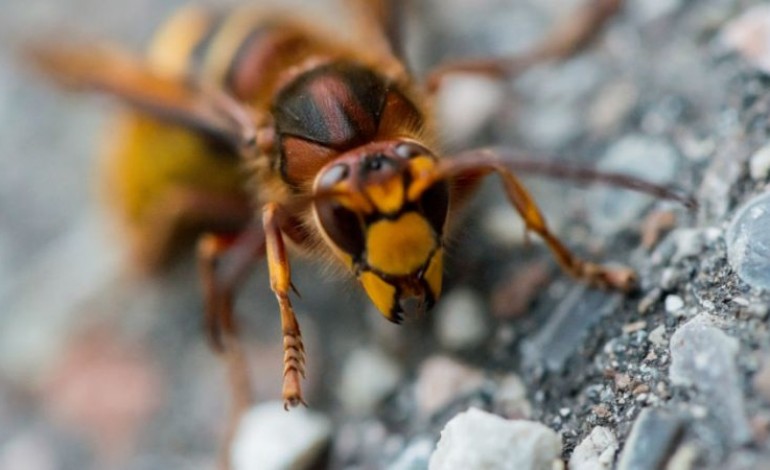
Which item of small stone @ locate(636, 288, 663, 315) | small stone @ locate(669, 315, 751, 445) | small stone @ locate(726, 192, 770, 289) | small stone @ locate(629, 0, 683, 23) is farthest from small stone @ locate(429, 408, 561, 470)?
small stone @ locate(629, 0, 683, 23)

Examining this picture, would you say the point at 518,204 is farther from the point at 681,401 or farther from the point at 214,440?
the point at 214,440

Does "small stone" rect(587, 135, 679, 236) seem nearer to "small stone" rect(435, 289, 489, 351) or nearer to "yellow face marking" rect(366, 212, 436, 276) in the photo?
"small stone" rect(435, 289, 489, 351)

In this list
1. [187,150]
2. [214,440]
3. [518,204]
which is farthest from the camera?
[187,150]

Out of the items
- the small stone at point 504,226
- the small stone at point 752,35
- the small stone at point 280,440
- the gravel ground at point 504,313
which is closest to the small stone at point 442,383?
the gravel ground at point 504,313

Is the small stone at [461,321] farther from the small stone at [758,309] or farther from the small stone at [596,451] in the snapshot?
the small stone at [758,309]

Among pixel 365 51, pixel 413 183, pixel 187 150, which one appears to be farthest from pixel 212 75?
pixel 413 183

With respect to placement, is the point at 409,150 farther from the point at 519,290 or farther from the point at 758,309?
the point at 758,309
